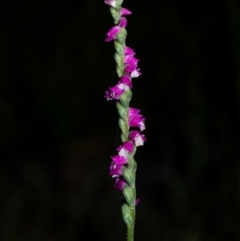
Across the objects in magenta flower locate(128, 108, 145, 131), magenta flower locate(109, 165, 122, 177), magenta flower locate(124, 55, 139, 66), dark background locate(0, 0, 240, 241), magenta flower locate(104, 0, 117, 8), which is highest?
dark background locate(0, 0, 240, 241)

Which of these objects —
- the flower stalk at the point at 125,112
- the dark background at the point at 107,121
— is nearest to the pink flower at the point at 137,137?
the flower stalk at the point at 125,112

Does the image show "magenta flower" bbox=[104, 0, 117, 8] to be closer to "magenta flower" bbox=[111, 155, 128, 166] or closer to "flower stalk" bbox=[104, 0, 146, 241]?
"flower stalk" bbox=[104, 0, 146, 241]

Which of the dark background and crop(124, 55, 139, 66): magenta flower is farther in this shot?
the dark background

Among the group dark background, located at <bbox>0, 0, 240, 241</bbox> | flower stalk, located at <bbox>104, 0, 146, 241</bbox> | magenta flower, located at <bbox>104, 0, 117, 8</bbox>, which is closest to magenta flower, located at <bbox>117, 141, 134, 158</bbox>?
flower stalk, located at <bbox>104, 0, 146, 241</bbox>

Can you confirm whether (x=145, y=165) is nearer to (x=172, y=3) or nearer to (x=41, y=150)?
(x=41, y=150)

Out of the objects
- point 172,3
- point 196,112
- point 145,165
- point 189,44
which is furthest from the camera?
→ point 172,3

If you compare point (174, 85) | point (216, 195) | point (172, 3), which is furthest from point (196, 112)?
point (172, 3)
